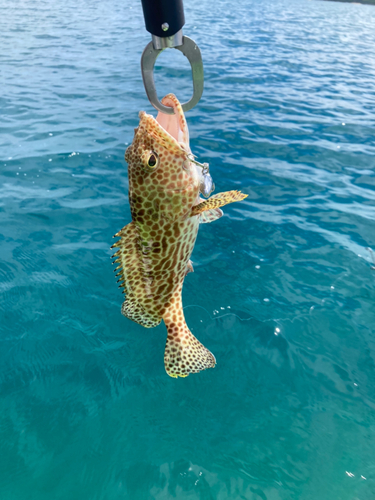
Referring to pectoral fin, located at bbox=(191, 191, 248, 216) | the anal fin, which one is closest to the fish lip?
pectoral fin, located at bbox=(191, 191, 248, 216)

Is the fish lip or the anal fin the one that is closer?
the fish lip

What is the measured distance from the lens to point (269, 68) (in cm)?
2258

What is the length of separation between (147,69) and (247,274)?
20.0ft

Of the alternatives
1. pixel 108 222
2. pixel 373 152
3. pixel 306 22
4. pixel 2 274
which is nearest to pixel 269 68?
pixel 373 152

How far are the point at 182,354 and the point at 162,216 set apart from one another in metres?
1.47

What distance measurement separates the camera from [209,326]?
23.1 ft

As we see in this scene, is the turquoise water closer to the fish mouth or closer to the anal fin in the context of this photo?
the anal fin

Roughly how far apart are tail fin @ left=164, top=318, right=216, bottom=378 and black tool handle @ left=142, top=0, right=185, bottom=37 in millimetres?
2689

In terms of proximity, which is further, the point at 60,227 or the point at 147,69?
the point at 60,227

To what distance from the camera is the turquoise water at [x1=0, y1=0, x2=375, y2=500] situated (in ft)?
17.4

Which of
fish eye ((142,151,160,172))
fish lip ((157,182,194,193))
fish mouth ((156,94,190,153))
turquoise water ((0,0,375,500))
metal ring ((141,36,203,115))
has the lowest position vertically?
turquoise water ((0,0,375,500))

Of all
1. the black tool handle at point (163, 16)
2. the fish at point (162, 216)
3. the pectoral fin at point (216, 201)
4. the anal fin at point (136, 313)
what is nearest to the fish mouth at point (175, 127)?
the fish at point (162, 216)

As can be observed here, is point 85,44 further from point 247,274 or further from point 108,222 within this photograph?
point 247,274

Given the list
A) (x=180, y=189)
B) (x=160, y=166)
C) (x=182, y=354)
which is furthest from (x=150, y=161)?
(x=182, y=354)
